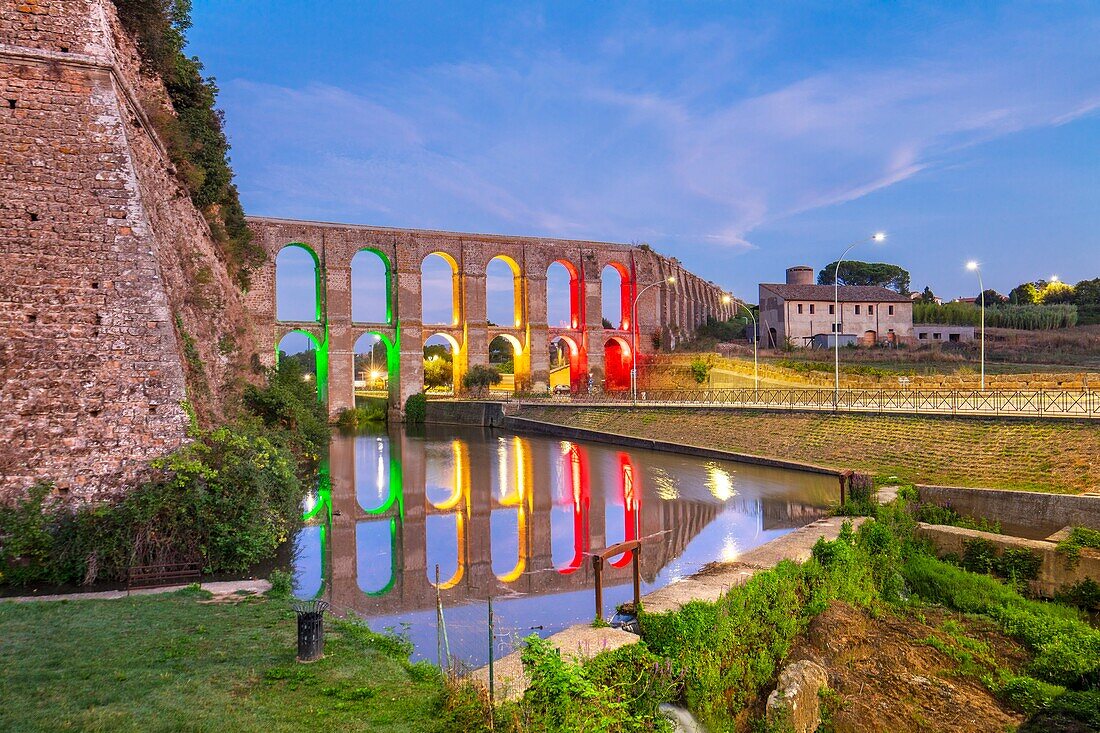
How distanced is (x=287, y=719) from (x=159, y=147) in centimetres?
1451

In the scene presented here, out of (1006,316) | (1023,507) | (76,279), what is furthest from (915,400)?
(1006,316)

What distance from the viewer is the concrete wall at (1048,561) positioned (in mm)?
9578

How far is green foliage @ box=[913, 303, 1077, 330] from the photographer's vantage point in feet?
197

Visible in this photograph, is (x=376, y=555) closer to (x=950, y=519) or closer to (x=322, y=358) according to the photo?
(x=950, y=519)

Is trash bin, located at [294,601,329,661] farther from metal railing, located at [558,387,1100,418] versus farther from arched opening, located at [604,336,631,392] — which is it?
arched opening, located at [604,336,631,392]

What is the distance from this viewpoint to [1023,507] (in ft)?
42.7

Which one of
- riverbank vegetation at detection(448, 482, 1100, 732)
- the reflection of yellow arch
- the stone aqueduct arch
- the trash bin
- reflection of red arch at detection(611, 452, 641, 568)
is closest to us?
riverbank vegetation at detection(448, 482, 1100, 732)

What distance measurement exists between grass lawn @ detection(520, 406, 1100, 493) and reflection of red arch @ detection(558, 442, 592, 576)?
190 inches

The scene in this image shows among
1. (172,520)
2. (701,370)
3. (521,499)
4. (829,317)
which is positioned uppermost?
(829,317)

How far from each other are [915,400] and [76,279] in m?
24.9

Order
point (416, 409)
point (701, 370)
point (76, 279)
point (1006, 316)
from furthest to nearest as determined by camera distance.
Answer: point (1006, 316) < point (416, 409) < point (701, 370) < point (76, 279)

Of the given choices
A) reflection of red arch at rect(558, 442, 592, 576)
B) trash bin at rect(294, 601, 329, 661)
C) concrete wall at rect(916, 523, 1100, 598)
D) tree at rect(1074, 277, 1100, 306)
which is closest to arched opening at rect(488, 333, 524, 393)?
reflection of red arch at rect(558, 442, 592, 576)

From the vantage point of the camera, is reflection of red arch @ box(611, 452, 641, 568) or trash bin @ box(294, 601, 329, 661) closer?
trash bin @ box(294, 601, 329, 661)

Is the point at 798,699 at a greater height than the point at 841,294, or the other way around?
the point at 841,294
